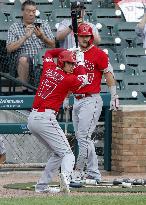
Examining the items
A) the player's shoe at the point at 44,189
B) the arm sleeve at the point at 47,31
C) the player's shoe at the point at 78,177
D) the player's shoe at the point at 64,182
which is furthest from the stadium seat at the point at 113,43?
the player's shoe at the point at 64,182

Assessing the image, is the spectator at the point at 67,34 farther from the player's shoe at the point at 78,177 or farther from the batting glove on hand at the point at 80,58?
the player's shoe at the point at 78,177

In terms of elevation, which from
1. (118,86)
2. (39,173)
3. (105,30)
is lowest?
(39,173)

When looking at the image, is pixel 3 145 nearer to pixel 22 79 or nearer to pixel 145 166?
pixel 22 79

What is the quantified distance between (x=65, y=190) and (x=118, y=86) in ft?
18.1

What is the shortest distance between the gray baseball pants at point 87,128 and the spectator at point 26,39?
6.84 feet

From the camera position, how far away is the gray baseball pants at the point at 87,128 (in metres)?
12.6

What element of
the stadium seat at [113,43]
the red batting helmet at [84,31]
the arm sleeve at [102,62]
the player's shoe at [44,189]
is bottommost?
the player's shoe at [44,189]

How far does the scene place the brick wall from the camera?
1407 cm

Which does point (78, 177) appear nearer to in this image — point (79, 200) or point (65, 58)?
point (65, 58)

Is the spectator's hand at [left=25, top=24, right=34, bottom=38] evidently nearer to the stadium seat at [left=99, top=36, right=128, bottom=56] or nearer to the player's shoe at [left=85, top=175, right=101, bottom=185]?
the stadium seat at [left=99, top=36, right=128, bottom=56]

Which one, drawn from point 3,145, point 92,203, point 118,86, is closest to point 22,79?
point 3,145

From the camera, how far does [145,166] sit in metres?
14.1

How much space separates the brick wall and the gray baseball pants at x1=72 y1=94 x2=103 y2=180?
1497 mm

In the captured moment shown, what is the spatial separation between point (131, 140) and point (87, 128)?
5.68ft
